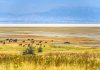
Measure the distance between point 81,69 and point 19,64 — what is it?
101 inches

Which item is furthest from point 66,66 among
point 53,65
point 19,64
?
point 19,64

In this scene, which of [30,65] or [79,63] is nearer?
[30,65]

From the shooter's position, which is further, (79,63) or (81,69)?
(79,63)

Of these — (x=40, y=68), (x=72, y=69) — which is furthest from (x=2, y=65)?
(x=72, y=69)

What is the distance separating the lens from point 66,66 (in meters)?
16.2

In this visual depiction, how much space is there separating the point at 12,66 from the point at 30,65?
74 cm

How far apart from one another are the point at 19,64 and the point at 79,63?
8.47 feet

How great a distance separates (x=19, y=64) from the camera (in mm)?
16375

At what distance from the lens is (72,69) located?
50.8 ft

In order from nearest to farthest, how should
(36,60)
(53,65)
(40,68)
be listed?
(40,68)
(53,65)
(36,60)

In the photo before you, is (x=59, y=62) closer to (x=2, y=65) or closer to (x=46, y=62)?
(x=46, y=62)

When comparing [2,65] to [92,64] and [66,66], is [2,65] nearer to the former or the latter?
[66,66]

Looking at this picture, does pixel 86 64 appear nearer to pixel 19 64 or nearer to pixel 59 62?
pixel 59 62

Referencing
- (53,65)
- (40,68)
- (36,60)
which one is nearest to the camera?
(40,68)
